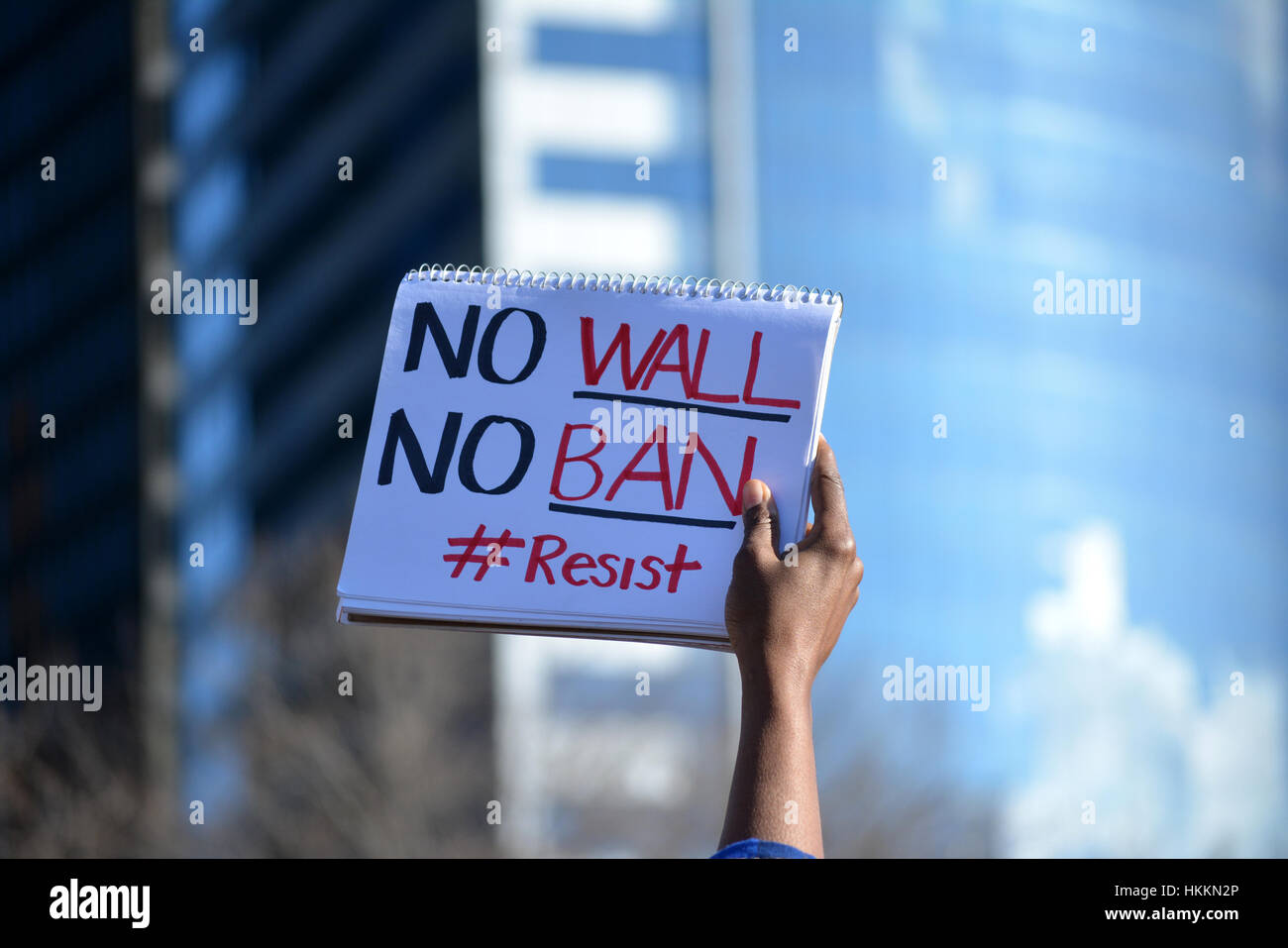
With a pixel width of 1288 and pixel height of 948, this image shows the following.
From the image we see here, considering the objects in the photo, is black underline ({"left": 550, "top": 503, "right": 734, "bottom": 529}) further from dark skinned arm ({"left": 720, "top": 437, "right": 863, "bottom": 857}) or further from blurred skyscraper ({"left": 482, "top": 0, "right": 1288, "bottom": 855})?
blurred skyscraper ({"left": 482, "top": 0, "right": 1288, "bottom": 855})

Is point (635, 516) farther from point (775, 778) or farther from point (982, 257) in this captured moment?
point (982, 257)

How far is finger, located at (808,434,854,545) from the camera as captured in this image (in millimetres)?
2672

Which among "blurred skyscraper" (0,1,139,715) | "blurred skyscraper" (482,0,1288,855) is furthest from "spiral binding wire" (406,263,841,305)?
"blurred skyscraper" (0,1,139,715)

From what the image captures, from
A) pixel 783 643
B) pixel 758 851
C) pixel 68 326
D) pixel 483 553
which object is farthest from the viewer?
pixel 68 326

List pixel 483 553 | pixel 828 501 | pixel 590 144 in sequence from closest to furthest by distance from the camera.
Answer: pixel 828 501, pixel 483 553, pixel 590 144

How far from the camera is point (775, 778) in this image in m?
2.44

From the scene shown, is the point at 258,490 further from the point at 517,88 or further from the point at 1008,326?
the point at 1008,326

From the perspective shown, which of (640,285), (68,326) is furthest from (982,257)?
(640,285)

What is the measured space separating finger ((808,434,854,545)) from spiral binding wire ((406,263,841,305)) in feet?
0.87

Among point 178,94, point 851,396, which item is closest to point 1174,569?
point 851,396

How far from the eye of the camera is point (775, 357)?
2.89 metres

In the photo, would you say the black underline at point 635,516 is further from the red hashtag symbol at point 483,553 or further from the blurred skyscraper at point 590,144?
the blurred skyscraper at point 590,144

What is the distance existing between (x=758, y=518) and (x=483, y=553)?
47 centimetres
